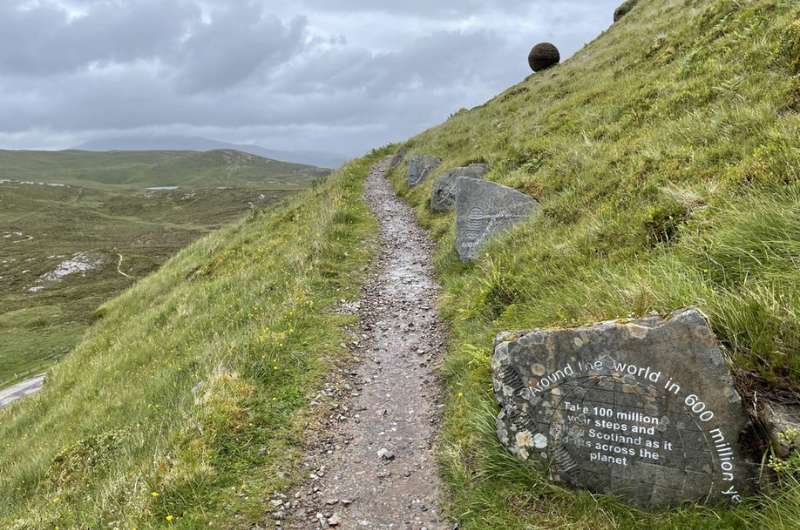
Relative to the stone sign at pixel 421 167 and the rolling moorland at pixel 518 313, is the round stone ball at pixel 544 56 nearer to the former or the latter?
the stone sign at pixel 421 167

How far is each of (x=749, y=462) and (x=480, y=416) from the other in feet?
8.80

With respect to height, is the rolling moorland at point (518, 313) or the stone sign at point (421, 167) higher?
the stone sign at point (421, 167)

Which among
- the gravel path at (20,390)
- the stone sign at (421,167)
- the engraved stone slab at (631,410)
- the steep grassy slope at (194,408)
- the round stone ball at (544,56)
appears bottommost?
the gravel path at (20,390)

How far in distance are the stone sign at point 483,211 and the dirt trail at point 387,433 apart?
5.20ft

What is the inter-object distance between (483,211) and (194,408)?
889 centimetres

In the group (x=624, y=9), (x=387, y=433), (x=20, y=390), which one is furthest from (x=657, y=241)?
(x=624, y=9)

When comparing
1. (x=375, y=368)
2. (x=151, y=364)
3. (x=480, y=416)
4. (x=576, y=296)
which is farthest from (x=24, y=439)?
(x=576, y=296)

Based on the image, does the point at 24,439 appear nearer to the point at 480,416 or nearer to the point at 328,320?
the point at 328,320

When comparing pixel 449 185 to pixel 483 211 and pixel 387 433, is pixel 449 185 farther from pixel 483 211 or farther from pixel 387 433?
pixel 387 433

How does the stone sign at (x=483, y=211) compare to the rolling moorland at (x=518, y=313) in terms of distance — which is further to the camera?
the stone sign at (x=483, y=211)

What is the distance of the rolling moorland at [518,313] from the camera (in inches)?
194

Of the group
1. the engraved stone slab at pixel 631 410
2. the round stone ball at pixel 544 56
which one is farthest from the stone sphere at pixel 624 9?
the engraved stone slab at pixel 631 410

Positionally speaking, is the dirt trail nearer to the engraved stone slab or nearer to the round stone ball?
the engraved stone slab

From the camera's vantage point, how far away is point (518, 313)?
794 cm
